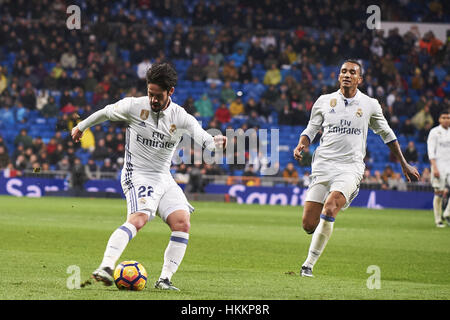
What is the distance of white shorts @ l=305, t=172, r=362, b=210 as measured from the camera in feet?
33.2

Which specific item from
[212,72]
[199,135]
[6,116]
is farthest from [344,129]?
[212,72]

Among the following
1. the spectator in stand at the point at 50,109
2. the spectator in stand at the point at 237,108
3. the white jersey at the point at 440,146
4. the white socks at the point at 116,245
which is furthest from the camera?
A: the spectator in stand at the point at 237,108

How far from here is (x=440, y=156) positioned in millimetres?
19188

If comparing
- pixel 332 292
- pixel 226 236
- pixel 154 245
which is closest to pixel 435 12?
pixel 226 236

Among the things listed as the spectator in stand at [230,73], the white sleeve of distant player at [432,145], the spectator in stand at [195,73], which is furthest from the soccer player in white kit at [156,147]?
the spectator in stand at [230,73]

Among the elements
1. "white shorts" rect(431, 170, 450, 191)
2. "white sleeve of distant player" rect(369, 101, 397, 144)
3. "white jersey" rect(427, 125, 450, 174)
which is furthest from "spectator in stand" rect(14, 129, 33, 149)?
"white sleeve of distant player" rect(369, 101, 397, 144)

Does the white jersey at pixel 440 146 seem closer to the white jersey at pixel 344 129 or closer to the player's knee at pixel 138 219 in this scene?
the white jersey at pixel 344 129

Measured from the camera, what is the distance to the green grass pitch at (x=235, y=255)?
786 cm

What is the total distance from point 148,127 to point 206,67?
82.1 feet

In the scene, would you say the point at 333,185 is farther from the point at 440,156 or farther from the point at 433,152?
the point at 440,156

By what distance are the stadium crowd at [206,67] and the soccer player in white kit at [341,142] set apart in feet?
57.1

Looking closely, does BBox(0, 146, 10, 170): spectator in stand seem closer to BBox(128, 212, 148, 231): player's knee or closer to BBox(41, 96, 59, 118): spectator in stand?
BBox(41, 96, 59, 118): spectator in stand

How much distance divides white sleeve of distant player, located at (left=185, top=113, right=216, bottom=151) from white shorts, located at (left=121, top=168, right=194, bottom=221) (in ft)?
1.83

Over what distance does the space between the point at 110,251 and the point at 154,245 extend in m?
6.14
